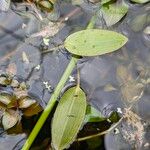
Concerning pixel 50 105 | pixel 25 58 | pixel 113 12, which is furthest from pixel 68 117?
pixel 113 12

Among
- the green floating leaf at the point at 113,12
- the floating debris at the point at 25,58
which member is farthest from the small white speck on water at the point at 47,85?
the green floating leaf at the point at 113,12

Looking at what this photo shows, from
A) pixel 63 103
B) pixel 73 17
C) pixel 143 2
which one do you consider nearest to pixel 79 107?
pixel 63 103

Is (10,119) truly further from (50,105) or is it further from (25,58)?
(25,58)

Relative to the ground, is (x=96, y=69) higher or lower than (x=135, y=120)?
higher

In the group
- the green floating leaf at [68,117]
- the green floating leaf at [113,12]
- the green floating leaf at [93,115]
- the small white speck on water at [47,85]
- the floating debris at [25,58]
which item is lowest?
the green floating leaf at [93,115]

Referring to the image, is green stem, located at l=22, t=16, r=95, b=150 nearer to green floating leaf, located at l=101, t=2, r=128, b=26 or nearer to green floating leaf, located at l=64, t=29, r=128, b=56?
green floating leaf, located at l=64, t=29, r=128, b=56

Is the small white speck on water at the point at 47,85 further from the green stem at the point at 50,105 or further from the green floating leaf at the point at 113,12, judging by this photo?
the green floating leaf at the point at 113,12

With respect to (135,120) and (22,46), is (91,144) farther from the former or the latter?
(22,46)

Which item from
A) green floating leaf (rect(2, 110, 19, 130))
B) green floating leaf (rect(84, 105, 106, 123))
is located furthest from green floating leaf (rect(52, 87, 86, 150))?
green floating leaf (rect(2, 110, 19, 130))
